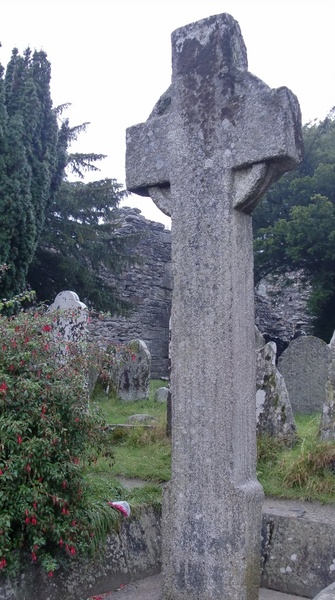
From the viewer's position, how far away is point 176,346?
369 centimetres

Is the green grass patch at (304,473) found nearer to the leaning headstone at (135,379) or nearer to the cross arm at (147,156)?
the cross arm at (147,156)

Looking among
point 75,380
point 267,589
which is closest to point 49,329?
point 75,380

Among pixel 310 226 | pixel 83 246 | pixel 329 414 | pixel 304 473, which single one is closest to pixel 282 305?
pixel 310 226

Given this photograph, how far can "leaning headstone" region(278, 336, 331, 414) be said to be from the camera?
32.1 ft

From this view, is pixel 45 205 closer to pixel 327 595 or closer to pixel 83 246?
pixel 83 246

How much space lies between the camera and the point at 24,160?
12898mm

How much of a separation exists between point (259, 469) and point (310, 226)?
1592 cm

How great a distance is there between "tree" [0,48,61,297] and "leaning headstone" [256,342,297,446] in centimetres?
678

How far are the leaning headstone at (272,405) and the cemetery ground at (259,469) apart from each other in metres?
0.13

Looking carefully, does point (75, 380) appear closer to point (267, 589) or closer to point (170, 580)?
point (170, 580)

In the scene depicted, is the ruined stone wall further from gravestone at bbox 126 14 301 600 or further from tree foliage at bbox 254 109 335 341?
gravestone at bbox 126 14 301 600

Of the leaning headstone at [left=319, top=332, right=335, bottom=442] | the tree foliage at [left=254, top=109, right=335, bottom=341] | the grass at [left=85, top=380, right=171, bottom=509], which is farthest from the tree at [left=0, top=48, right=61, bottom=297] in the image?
the tree foliage at [left=254, top=109, right=335, bottom=341]

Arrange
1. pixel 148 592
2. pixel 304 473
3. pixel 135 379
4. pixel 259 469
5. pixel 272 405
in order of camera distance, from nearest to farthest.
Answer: pixel 148 592
pixel 304 473
pixel 259 469
pixel 272 405
pixel 135 379

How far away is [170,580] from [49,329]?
177 cm
